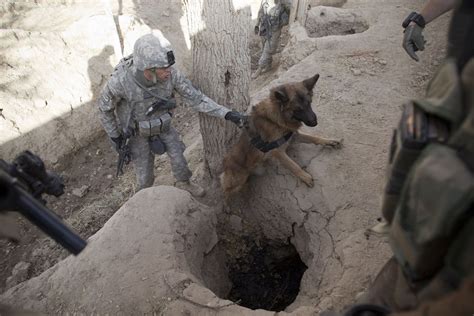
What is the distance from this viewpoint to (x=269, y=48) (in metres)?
7.99

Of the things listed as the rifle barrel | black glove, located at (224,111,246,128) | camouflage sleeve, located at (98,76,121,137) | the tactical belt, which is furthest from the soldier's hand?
the rifle barrel

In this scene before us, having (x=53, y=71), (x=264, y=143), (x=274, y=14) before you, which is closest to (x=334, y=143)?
(x=264, y=143)

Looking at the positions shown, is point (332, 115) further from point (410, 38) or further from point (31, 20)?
point (31, 20)

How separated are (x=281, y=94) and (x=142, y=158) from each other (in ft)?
7.19

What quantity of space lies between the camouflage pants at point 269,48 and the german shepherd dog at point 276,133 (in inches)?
169

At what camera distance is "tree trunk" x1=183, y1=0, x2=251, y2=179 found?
12.2 feet

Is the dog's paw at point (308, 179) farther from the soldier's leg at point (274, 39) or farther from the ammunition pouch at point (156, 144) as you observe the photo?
the soldier's leg at point (274, 39)

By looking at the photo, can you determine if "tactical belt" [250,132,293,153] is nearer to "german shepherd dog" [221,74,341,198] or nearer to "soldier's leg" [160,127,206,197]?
"german shepherd dog" [221,74,341,198]

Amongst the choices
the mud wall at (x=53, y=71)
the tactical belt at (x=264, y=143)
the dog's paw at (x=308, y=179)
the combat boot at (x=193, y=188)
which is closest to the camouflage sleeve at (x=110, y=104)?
the combat boot at (x=193, y=188)

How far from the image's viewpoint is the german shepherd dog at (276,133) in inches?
151

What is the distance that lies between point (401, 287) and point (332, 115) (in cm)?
339

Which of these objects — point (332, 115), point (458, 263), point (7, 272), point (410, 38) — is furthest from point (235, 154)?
point (7, 272)

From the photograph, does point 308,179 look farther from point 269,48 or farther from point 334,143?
point 269,48

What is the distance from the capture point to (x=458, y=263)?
1260 mm
